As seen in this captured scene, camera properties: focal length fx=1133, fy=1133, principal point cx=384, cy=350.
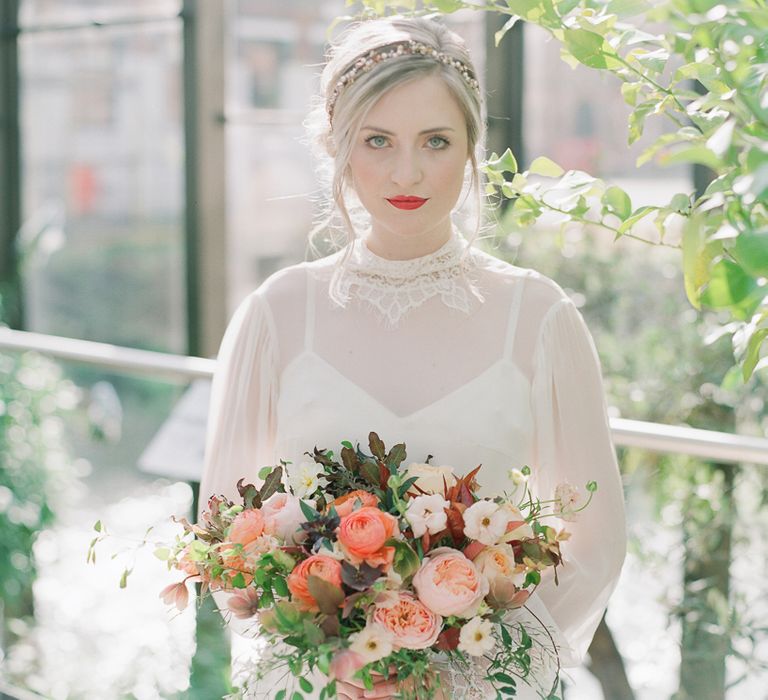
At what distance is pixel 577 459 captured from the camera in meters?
1.65

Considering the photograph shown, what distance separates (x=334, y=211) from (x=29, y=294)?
3047 mm

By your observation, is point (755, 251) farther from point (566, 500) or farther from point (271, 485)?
point (271, 485)

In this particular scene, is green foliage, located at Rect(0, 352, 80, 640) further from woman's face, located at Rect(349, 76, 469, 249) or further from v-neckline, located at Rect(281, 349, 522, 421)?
woman's face, located at Rect(349, 76, 469, 249)

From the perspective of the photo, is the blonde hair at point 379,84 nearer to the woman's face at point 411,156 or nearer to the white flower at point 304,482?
the woman's face at point 411,156

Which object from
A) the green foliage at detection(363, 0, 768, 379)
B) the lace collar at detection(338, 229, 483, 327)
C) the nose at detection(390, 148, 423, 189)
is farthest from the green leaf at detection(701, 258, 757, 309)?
the lace collar at detection(338, 229, 483, 327)

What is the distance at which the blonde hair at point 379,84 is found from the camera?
1.57 m

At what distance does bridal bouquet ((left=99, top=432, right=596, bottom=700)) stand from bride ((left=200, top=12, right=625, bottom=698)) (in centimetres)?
21

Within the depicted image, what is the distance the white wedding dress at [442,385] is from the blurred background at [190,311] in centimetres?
29

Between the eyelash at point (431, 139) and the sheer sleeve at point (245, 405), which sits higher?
the eyelash at point (431, 139)

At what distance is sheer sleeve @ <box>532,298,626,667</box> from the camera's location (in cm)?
164

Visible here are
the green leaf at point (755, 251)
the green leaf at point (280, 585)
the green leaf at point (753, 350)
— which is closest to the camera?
the green leaf at point (755, 251)

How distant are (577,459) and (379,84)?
606mm

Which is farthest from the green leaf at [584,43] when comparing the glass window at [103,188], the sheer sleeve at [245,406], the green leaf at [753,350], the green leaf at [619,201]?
the glass window at [103,188]

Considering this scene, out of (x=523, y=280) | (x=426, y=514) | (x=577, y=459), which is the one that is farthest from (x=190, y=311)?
(x=426, y=514)
